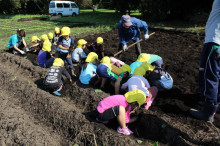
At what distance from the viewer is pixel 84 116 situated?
11.5 ft

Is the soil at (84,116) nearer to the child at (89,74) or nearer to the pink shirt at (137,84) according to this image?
the child at (89,74)

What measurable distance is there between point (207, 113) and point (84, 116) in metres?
2.19

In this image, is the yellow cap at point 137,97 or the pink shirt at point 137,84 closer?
the yellow cap at point 137,97

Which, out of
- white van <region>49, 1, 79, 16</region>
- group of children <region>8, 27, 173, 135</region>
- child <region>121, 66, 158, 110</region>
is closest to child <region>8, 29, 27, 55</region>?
group of children <region>8, 27, 173, 135</region>

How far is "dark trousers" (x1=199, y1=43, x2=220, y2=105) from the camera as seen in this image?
9.22ft

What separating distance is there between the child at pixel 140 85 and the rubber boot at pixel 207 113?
2.78ft

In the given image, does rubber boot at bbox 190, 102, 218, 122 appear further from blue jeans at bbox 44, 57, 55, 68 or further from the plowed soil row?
blue jeans at bbox 44, 57, 55, 68

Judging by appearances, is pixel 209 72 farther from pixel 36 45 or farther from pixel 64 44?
pixel 36 45

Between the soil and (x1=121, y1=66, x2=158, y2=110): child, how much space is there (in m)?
0.20

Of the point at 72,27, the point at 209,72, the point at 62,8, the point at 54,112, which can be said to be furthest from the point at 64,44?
the point at 62,8

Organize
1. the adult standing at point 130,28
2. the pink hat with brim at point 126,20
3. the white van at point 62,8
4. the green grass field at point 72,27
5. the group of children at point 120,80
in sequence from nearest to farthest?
the group of children at point 120,80 → the pink hat with brim at point 126,20 → the adult standing at point 130,28 → the green grass field at point 72,27 → the white van at point 62,8

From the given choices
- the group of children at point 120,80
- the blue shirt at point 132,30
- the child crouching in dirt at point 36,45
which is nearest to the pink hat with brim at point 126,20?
the blue shirt at point 132,30

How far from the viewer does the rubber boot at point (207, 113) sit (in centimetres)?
305

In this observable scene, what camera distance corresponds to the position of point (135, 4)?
19156 mm
